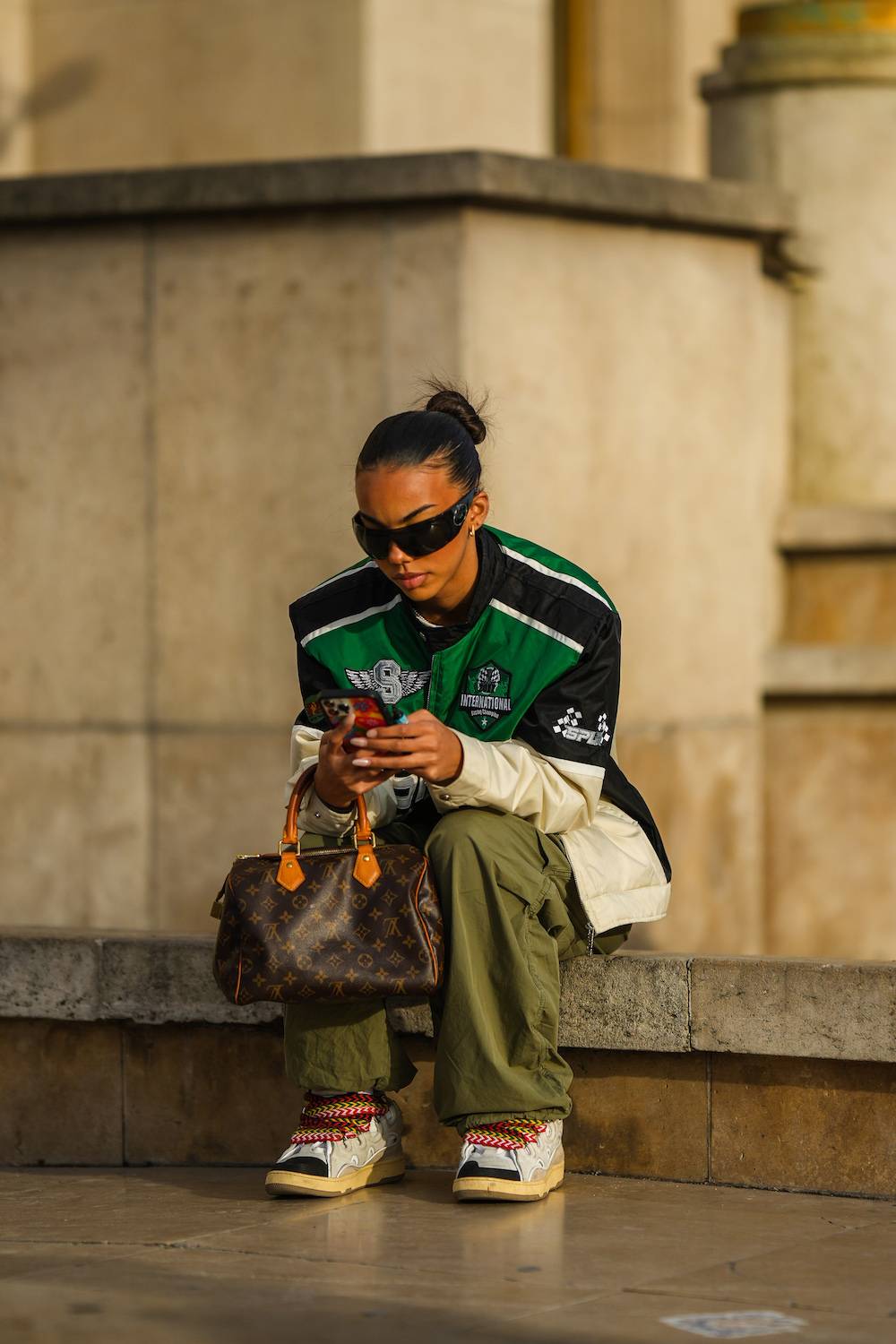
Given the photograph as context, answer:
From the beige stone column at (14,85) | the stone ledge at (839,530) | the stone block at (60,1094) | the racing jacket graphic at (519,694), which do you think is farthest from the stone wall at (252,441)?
the racing jacket graphic at (519,694)

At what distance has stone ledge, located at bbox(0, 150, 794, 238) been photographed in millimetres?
7812

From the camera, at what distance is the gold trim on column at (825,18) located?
9492mm

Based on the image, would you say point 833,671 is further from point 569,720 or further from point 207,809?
point 569,720

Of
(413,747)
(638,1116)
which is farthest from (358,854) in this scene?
(638,1116)

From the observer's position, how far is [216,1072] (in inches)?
207

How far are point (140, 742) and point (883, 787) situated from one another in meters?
2.74

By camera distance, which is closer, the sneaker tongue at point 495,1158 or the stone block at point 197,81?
the sneaker tongue at point 495,1158

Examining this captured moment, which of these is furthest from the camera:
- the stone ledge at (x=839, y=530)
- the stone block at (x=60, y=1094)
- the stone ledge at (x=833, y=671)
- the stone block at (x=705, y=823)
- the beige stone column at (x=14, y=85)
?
the beige stone column at (x=14, y=85)

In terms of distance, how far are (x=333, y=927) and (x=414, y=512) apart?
Answer: 30.9 inches

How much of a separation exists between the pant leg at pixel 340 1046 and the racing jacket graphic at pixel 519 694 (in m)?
0.35

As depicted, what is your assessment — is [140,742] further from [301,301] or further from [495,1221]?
[495,1221]

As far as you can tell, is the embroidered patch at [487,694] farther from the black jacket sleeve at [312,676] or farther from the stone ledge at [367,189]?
Answer: the stone ledge at [367,189]

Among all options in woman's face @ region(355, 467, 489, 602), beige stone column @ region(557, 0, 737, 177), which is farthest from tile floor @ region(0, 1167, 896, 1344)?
beige stone column @ region(557, 0, 737, 177)

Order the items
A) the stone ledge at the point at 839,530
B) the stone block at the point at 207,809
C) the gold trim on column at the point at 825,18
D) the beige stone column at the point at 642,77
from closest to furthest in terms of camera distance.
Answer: the stone block at the point at 207,809
the stone ledge at the point at 839,530
the gold trim on column at the point at 825,18
the beige stone column at the point at 642,77
